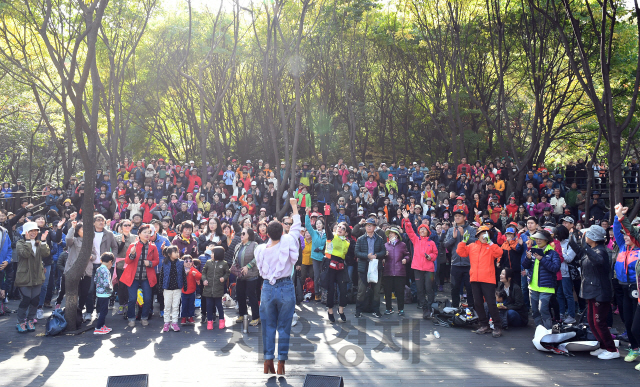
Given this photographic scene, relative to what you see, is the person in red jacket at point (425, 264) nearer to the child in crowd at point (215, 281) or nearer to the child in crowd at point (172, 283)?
the child in crowd at point (215, 281)

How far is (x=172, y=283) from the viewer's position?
28.3 feet

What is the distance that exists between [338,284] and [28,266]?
535cm

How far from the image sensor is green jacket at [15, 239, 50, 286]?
26.7 ft

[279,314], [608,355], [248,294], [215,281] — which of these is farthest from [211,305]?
[608,355]

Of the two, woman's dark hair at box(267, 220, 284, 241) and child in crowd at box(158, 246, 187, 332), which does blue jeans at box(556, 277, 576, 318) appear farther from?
child in crowd at box(158, 246, 187, 332)

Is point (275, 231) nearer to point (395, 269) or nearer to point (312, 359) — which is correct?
point (312, 359)

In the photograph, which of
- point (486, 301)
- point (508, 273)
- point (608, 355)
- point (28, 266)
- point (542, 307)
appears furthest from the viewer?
point (508, 273)

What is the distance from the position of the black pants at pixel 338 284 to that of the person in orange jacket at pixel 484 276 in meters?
2.34

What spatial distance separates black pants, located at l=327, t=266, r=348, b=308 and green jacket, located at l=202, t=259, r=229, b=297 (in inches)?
76.4

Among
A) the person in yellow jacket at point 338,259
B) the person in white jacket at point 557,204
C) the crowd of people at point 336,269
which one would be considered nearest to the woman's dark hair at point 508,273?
the crowd of people at point 336,269

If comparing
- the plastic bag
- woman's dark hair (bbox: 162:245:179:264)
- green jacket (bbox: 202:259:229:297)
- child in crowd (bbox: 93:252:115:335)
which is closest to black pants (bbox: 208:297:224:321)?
green jacket (bbox: 202:259:229:297)

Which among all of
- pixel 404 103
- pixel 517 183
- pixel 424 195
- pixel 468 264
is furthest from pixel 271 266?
pixel 404 103

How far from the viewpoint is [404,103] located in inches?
1122

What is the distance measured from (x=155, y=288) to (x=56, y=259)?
3126 millimetres
